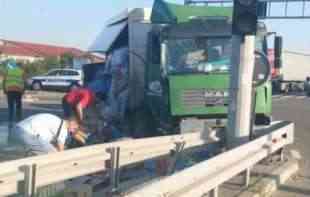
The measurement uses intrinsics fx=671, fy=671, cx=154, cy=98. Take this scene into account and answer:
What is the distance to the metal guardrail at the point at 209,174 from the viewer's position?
4988 millimetres

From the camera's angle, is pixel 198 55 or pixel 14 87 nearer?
pixel 198 55

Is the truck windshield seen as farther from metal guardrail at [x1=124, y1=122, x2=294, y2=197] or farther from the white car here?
the white car

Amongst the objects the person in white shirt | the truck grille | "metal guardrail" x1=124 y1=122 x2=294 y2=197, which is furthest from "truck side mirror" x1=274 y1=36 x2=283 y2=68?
the person in white shirt

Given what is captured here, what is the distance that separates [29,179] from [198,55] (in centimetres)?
785

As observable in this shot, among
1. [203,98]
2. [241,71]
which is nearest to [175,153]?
[241,71]

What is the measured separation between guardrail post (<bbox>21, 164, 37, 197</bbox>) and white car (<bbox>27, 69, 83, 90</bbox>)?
40.2 meters

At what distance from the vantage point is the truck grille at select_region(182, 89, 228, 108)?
13031 mm

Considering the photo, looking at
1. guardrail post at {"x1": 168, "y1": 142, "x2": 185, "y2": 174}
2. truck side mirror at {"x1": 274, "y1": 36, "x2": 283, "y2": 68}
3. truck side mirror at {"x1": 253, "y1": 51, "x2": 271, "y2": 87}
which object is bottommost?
guardrail post at {"x1": 168, "y1": 142, "x2": 185, "y2": 174}

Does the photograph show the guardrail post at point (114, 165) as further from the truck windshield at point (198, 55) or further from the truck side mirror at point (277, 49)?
the truck side mirror at point (277, 49)

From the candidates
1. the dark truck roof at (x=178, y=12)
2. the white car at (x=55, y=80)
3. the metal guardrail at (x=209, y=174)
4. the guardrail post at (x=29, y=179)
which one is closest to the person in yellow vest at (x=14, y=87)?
the dark truck roof at (x=178, y=12)

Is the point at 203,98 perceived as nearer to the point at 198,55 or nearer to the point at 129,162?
the point at 198,55


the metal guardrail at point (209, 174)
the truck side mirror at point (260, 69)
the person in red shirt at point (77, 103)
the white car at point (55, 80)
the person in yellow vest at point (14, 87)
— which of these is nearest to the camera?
the metal guardrail at point (209, 174)

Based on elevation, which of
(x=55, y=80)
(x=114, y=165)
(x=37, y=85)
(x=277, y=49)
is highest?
(x=277, y=49)

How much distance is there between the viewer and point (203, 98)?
13.0 m
